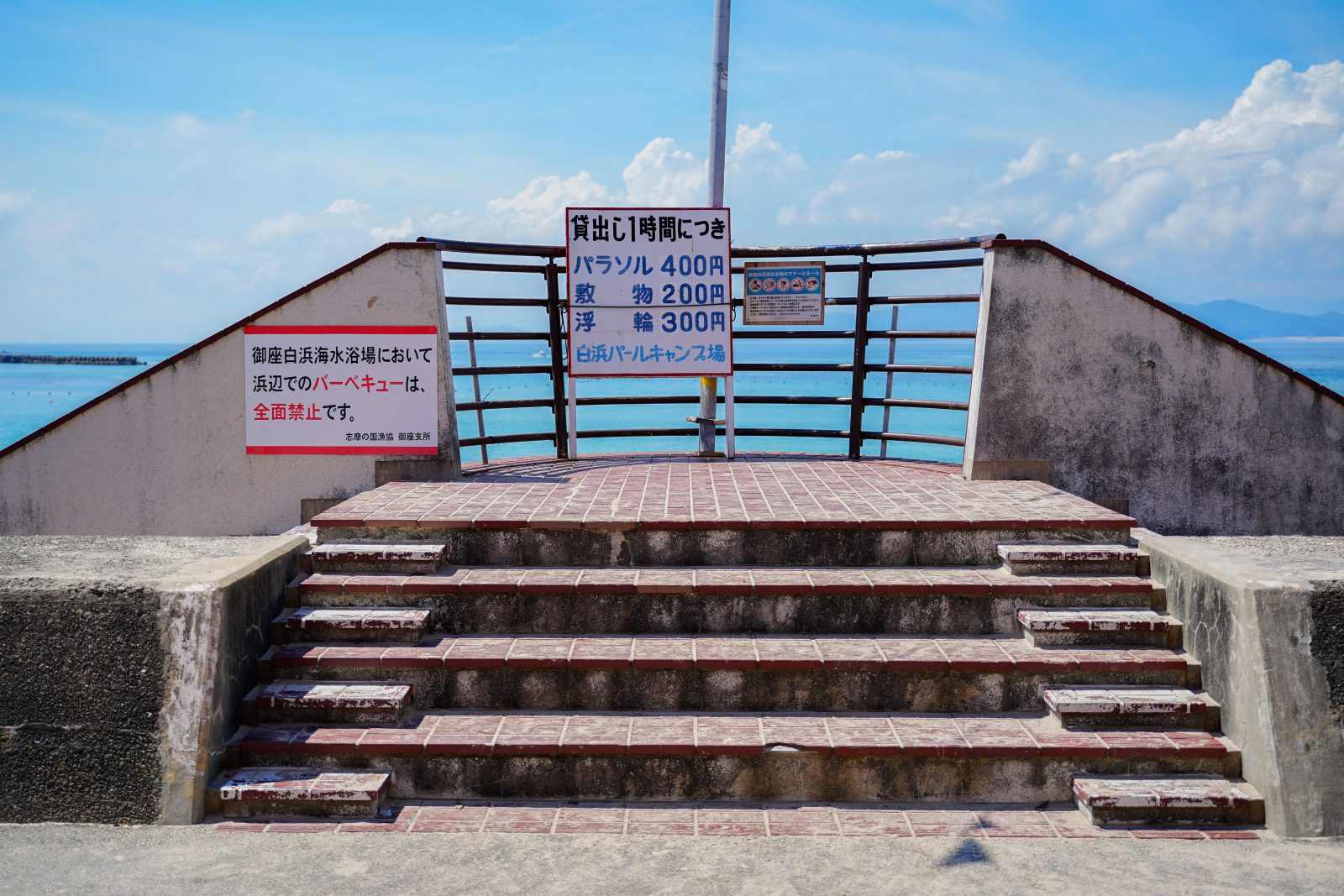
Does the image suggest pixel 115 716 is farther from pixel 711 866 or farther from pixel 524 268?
pixel 524 268

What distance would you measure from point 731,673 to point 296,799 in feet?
6.83

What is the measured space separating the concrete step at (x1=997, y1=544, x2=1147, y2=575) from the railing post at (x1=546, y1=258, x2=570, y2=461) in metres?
4.27

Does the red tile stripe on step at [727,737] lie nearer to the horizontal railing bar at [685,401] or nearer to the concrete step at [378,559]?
the concrete step at [378,559]

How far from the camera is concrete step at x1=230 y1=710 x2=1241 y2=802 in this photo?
4477 mm

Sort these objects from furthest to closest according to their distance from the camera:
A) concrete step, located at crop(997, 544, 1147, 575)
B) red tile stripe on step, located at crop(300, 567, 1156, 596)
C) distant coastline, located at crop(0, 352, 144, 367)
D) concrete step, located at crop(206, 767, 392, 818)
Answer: distant coastline, located at crop(0, 352, 144, 367) → concrete step, located at crop(997, 544, 1147, 575) → red tile stripe on step, located at crop(300, 567, 1156, 596) → concrete step, located at crop(206, 767, 392, 818)

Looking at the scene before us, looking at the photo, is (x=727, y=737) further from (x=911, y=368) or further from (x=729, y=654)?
(x=911, y=368)

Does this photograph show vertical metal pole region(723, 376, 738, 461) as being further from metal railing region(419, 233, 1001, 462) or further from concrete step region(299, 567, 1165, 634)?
concrete step region(299, 567, 1165, 634)

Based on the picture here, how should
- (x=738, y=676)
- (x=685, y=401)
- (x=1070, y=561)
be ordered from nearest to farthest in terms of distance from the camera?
(x=738, y=676) → (x=1070, y=561) → (x=685, y=401)

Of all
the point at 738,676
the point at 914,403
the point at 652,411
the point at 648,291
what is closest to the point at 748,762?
the point at 738,676

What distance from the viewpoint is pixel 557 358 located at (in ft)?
28.5

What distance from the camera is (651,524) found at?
561 cm

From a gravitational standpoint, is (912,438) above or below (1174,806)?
above

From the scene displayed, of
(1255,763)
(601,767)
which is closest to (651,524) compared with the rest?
(601,767)

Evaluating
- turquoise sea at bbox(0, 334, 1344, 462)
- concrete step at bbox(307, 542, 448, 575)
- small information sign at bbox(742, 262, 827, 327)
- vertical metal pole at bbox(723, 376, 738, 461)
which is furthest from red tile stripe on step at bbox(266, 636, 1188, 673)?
turquoise sea at bbox(0, 334, 1344, 462)
